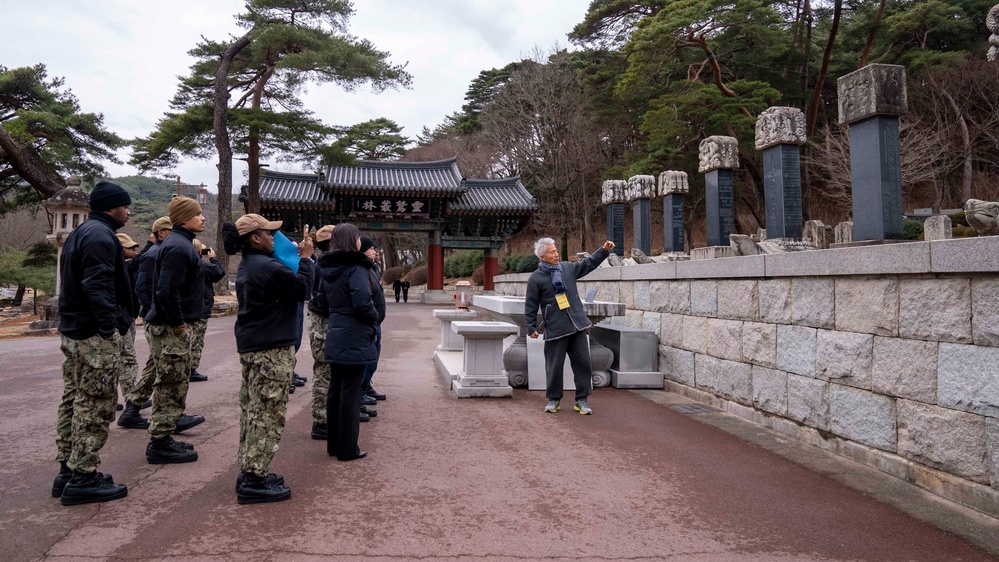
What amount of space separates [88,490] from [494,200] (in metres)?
24.1

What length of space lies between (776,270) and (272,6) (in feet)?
71.2

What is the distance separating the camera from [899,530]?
323 cm

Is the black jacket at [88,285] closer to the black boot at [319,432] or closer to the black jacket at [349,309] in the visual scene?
the black jacket at [349,309]

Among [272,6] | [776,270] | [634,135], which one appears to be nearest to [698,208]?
[634,135]

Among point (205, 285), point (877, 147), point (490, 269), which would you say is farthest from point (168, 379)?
point (490, 269)

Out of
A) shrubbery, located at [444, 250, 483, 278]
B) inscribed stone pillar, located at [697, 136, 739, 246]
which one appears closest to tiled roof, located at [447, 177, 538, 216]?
shrubbery, located at [444, 250, 483, 278]

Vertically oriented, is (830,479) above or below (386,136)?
below

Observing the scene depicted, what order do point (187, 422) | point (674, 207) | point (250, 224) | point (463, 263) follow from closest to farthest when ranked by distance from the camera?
1. point (250, 224)
2. point (187, 422)
3. point (674, 207)
4. point (463, 263)

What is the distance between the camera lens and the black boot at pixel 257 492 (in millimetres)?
3529

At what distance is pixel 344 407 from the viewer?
4352 mm

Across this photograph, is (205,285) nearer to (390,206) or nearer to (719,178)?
(719,178)

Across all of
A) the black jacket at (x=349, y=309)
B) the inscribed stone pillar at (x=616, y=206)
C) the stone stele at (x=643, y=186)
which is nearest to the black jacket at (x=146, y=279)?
the black jacket at (x=349, y=309)

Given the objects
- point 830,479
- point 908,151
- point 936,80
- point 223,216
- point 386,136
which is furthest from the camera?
point 386,136

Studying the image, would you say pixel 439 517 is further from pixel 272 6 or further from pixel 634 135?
pixel 634 135
